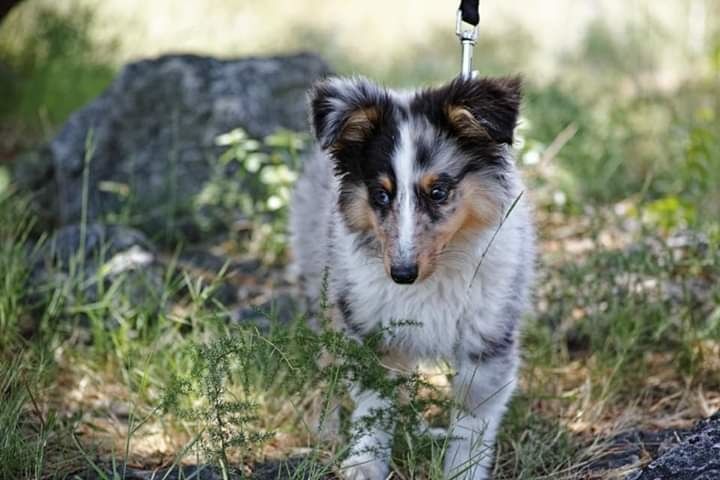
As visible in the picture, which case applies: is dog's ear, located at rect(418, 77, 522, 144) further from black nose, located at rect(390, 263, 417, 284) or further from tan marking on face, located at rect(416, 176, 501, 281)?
black nose, located at rect(390, 263, 417, 284)

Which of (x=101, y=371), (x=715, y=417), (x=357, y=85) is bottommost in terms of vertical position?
(x=101, y=371)

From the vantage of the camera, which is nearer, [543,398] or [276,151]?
[543,398]

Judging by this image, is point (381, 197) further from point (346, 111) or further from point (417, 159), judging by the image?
point (346, 111)

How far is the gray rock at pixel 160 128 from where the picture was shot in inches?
247

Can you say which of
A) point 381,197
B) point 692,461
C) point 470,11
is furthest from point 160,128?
point 692,461

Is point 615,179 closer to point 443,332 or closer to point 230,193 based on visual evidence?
point 230,193

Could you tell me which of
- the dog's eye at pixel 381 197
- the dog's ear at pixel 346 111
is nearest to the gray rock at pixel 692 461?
the dog's eye at pixel 381 197

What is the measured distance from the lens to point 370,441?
371 cm

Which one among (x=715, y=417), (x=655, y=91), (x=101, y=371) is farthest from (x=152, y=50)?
(x=715, y=417)

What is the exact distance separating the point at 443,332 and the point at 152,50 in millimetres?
7232

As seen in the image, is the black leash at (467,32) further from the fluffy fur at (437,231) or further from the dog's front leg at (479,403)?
the dog's front leg at (479,403)

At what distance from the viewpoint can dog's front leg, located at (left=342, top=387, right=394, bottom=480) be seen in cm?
337

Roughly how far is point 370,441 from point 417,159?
42.8 inches

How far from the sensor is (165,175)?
6.36 m
